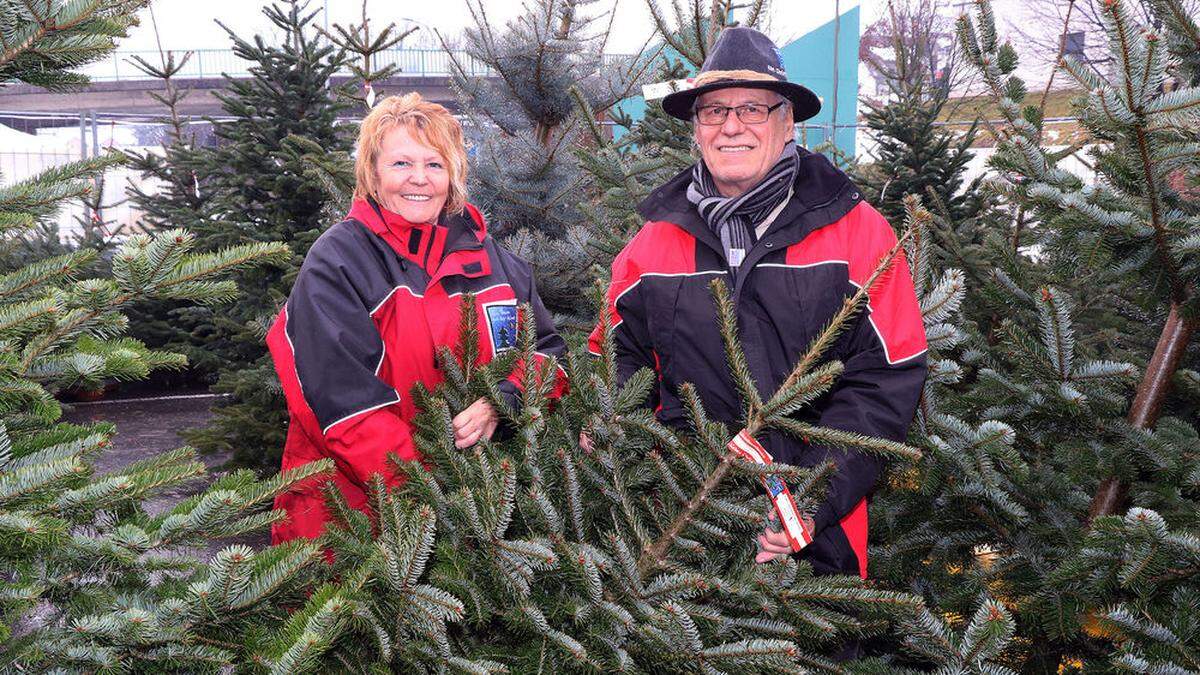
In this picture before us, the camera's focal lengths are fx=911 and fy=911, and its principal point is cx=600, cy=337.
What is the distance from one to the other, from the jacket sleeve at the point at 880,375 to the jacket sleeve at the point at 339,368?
3.89 ft

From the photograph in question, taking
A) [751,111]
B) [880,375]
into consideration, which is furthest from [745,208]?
[880,375]

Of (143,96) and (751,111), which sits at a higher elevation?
(143,96)

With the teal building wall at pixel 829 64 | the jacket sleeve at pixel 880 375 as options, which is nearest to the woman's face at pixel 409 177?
the jacket sleeve at pixel 880 375

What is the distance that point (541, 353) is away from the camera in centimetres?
256

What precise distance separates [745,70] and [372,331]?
136cm

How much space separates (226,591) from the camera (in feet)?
5.44

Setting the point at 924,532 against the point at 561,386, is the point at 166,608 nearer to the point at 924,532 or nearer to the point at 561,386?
the point at 561,386

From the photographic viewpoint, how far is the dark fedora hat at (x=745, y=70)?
2.67 metres

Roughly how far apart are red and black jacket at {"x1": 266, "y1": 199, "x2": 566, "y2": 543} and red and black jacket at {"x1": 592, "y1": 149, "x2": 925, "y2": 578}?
0.39 m

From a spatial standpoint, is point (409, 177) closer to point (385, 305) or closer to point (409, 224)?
point (409, 224)

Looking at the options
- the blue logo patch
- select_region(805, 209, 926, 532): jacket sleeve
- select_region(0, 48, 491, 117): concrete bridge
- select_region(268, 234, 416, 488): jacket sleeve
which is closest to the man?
select_region(805, 209, 926, 532): jacket sleeve

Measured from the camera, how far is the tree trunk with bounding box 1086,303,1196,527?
3252 millimetres

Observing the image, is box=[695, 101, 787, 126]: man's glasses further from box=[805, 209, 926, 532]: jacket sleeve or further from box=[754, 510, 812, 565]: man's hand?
box=[754, 510, 812, 565]: man's hand

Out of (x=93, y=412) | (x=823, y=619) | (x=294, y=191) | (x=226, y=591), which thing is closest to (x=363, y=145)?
(x=226, y=591)
